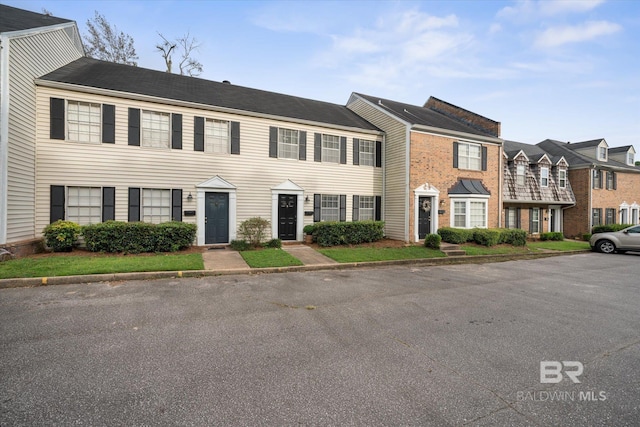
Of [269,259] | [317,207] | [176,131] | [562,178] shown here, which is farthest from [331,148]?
[562,178]

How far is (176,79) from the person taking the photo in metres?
14.3

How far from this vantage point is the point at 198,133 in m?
11.9

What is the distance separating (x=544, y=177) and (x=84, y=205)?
87.0 ft

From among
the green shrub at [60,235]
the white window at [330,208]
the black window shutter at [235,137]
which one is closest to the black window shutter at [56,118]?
the green shrub at [60,235]

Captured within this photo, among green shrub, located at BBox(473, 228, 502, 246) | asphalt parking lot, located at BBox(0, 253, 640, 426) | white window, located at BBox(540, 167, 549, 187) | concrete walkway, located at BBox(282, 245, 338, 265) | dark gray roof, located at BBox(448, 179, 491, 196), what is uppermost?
white window, located at BBox(540, 167, 549, 187)

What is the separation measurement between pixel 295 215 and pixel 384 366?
10665mm

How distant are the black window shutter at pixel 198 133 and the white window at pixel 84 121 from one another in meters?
3.21

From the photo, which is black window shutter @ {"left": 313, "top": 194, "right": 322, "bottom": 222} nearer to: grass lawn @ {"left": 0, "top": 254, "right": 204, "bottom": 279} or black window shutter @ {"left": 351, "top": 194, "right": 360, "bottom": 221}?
black window shutter @ {"left": 351, "top": 194, "right": 360, "bottom": 221}

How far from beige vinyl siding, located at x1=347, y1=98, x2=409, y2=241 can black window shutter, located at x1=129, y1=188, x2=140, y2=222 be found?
37.6ft

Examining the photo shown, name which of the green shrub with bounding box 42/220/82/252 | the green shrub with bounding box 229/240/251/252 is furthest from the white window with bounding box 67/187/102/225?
the green shrub with bounding box 229/240/251/252

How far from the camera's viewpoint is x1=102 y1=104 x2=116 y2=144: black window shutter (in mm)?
10461

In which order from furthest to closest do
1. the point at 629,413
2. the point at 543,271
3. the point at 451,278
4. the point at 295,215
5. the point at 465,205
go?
the point at 465,205 < the point at 295,215 < the point at 543,271 < the point at 451,278 < the point at 629,413

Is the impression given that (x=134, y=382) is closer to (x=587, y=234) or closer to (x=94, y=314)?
(x=94, y=314)

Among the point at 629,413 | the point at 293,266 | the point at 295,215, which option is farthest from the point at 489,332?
the point at 295,215
